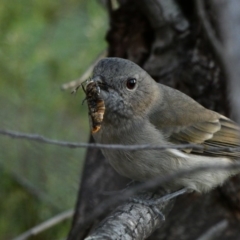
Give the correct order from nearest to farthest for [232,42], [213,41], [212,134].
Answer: [232,42] → [213,41] → [212,134]

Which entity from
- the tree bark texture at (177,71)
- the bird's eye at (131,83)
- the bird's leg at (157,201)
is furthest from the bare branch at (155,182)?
the tree bark texture at (177,71)

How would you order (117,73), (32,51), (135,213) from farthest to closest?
(32,51) → (117,73) → (135,213)

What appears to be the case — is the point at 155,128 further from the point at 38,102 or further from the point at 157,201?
the point at 38,102

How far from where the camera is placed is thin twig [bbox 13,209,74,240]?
457cm

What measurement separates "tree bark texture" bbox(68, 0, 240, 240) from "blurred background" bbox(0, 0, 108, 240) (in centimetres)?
48

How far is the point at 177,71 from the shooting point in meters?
4.84

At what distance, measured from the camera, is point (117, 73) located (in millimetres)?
4082

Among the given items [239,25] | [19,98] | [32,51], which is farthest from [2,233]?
[239,25]

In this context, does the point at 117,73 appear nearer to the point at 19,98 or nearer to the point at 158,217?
the point at 158,217

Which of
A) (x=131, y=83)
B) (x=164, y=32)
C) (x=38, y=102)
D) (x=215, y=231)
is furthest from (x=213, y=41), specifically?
(x=38, y=102)

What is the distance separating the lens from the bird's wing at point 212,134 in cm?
442

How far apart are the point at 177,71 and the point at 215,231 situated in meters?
1.32

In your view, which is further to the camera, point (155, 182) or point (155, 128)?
point (155, 128)

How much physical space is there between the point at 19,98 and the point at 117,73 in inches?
72.0
